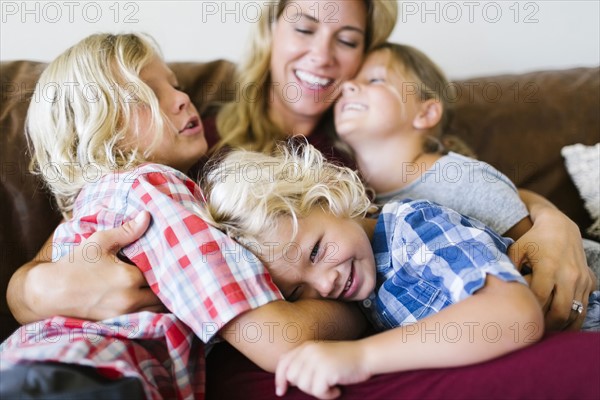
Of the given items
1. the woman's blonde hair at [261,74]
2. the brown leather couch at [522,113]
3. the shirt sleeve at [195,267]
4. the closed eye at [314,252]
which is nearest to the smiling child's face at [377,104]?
the woman's blonde hair at [261,74]

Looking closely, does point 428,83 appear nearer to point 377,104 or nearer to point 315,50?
point 377,104

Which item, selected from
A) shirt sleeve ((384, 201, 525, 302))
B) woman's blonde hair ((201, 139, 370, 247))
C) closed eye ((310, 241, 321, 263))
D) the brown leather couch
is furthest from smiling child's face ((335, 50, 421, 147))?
closed eye ((310, 241, 321, 263))

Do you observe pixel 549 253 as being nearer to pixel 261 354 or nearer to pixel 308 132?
pixel 261 354

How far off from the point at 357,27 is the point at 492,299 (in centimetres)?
99

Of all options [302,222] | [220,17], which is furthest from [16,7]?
[302,222]

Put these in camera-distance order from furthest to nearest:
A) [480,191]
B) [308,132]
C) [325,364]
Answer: [308,132]
[480,191]
[325,364]

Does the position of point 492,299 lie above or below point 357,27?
below

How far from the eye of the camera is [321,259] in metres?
1.07

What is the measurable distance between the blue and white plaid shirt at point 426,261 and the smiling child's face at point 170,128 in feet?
1.59

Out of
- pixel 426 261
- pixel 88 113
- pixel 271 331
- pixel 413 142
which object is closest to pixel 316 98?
pixel 413 142

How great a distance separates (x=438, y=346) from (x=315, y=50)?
973 millimetres

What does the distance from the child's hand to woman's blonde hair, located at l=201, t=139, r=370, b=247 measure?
0.22 meters

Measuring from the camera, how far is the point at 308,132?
1.72 meters

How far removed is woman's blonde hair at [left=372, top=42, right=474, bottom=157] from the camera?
5.26 feet
